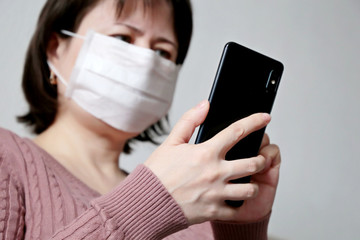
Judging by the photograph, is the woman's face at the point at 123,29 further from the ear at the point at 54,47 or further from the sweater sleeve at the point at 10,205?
the sweater sleeve at the point at 10,205

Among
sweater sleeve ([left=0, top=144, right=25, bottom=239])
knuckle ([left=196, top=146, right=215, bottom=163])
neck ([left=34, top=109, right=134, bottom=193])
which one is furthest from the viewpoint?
neck ([left=34, top=109, right=134, bottom=193])

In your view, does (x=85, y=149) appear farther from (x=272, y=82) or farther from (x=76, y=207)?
(x=272, y=82)

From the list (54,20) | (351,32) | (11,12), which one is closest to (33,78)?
(54,20)

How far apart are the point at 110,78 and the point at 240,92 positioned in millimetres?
416

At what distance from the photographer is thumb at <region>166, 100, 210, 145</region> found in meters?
0.51

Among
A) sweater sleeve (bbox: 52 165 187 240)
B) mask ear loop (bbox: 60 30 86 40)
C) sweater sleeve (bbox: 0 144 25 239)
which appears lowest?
sweater sleeve (bbox: 0 144 25 239)

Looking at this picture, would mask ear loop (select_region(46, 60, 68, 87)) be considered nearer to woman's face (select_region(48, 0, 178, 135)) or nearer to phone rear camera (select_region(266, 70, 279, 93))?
woman's face (select_region(48, 0, 178, 135))

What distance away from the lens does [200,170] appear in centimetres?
49

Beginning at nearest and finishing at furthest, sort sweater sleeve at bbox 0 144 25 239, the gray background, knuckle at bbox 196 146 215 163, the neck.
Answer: knuckle at bbox 196 146 215 163
sweater sleeve at bbox 0 144 25 239
the neck
the gray background

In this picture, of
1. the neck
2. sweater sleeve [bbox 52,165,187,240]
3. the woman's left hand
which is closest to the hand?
the woman's left hand

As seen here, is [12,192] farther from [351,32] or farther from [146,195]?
[351,32]

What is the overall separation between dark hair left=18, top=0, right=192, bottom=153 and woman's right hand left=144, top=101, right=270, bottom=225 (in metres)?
0.50

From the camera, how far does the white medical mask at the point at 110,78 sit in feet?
3.00

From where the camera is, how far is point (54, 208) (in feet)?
2.19
